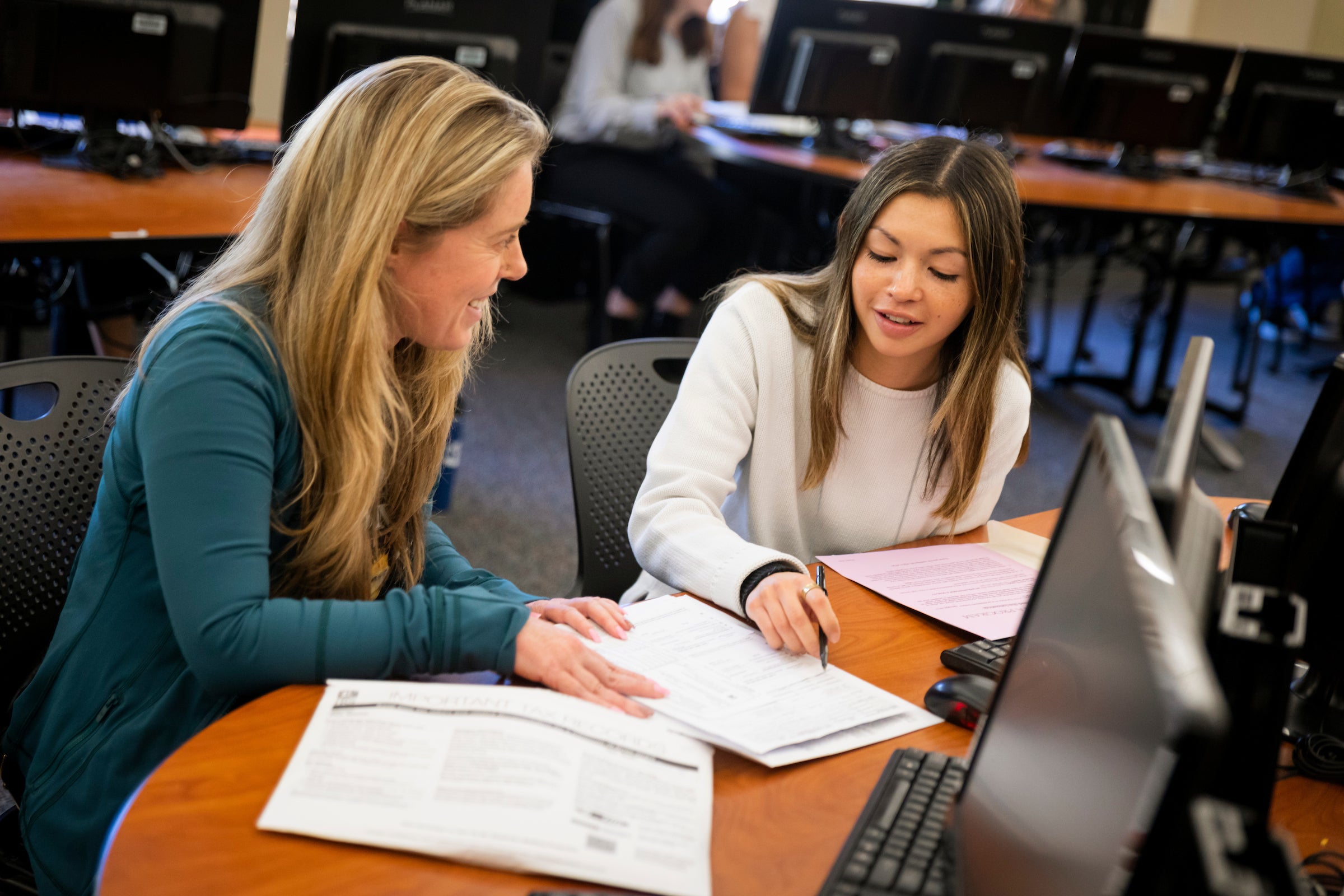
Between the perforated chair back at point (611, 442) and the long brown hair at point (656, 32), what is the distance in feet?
8.11

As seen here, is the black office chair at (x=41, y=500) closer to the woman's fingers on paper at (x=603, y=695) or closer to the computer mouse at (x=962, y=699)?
the woman's fingers on paper at (x=603, y=695)

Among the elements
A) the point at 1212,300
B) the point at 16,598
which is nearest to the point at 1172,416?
the point at 16,598

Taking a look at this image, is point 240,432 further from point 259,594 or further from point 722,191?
point 722,191

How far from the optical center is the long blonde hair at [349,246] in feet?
3.25

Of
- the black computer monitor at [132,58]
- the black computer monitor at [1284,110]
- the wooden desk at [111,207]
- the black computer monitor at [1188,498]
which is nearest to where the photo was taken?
the black computer monitor at [1188,498]

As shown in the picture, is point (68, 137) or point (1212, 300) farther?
point (1212, 300)

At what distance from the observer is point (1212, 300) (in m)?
6.75

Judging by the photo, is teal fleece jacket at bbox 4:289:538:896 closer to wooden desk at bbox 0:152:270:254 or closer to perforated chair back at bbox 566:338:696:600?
perforated chair back at bbox 566:338:696:600

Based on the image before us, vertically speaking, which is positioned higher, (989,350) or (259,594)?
(989,350)

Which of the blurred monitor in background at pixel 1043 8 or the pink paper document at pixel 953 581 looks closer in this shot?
the pink paper document at pixel 953 581

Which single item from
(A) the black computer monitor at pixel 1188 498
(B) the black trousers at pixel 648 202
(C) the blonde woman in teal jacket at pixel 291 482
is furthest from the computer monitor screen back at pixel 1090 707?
(B) the black trousers at pixel 648 202

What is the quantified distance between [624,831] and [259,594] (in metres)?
0.36

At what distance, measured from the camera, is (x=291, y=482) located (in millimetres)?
1021

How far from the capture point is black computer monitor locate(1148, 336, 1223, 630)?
0.60 meters
